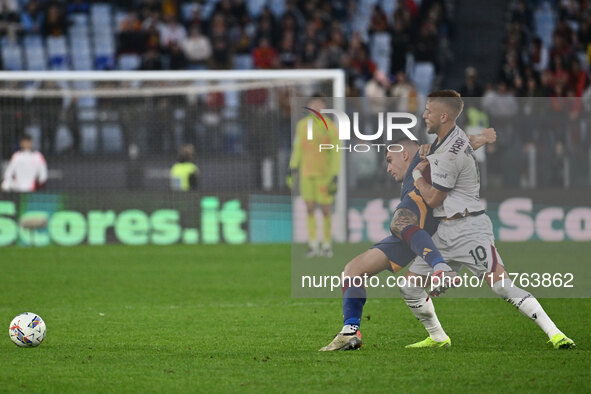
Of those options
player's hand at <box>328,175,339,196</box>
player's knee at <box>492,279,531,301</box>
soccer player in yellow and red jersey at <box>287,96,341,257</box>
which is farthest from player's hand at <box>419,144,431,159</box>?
player's hand at <box>328,175,339,196</box>

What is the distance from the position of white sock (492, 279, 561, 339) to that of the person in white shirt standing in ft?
37.6

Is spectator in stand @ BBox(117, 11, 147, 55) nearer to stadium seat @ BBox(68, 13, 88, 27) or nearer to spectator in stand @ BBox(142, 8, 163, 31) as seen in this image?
spectator in stand @ BBox(142, 8, 163, 31)

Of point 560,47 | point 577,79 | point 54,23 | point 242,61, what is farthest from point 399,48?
point 54,23

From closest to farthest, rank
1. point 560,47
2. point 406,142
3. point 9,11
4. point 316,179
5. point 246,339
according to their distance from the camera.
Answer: point 406,142
point 246,339
point 316,179
point 9,11
point 560,47

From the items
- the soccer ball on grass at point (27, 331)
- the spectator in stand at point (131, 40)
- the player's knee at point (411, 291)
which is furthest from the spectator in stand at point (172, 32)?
the player's knee at point (411, 291)

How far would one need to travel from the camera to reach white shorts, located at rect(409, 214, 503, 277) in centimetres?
682

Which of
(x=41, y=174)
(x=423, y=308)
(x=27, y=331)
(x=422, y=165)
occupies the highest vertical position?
(x=422, y=165)

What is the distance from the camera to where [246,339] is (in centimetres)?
782

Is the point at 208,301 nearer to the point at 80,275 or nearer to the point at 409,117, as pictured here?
the point at 80,275

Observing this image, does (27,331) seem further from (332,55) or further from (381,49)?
(381,49)

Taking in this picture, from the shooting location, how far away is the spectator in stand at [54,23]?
70.9 feet

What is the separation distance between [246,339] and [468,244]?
1.95 meters

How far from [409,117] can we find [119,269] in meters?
6.92

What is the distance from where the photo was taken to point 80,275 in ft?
42.0
